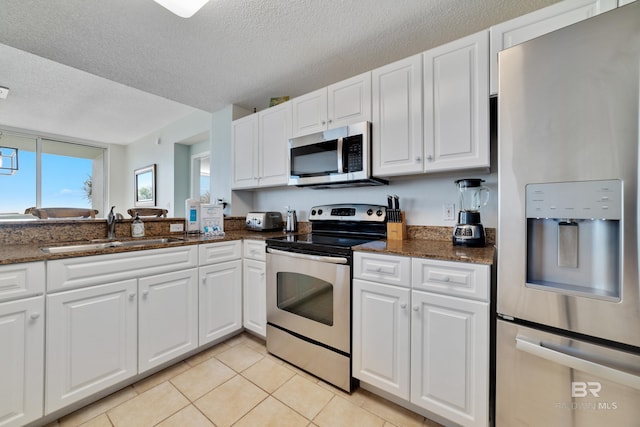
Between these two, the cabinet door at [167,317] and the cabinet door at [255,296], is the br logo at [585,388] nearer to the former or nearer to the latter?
the cabinet door at [255,296]

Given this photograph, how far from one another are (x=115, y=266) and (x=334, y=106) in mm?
1803

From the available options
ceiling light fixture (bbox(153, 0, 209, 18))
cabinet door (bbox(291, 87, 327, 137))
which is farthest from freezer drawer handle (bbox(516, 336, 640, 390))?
ceiling light fixture (bbox(153, 0, 209, 18))

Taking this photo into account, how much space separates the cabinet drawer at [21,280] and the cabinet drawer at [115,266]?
0.03 meters

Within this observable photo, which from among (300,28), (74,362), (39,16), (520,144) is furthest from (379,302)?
(39,16)

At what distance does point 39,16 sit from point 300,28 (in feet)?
5.12

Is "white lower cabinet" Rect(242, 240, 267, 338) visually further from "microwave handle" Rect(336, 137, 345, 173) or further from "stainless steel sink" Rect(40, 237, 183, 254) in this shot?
"microwave handle" Rect(336, 137, 345, 173)

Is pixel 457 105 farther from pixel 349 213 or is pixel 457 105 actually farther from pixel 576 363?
pixel 576 363

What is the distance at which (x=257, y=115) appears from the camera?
8.23ft

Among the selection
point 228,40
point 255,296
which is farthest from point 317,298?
point 228,40

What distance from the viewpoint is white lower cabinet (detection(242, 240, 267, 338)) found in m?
1.99

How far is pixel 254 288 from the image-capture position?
6.74ft

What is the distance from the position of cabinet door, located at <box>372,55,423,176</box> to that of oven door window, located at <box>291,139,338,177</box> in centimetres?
32

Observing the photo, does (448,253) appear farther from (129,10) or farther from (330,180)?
(129,10)

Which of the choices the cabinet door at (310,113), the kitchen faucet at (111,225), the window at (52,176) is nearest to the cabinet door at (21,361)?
the kitchen faucet at (111,225)
